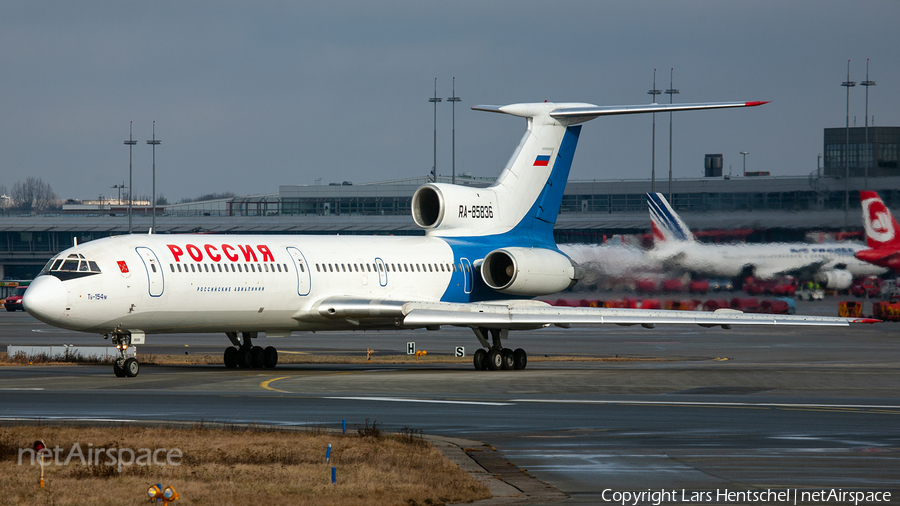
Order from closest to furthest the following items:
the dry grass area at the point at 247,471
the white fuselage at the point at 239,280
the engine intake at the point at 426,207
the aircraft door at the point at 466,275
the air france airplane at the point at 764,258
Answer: the dry grass area at the point at 247,471 → the white fuselage at the point at 239,280 → the aircraft door at the point at 466,275 → the engine intake at the point at 426,207 → the air france airplane at the point at 764,258

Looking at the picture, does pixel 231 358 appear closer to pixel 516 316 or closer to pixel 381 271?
pixel 381 271

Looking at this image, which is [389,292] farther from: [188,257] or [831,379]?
[831,379]

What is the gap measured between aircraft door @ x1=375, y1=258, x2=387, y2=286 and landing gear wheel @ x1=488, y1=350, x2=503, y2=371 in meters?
4.29

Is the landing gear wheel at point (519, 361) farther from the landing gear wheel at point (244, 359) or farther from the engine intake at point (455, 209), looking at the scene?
the landing gear wheel at point (244, 359)

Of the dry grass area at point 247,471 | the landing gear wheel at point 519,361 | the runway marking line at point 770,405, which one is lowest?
the landing gear wheel at point 519,361

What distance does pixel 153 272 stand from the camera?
3105 centimetres

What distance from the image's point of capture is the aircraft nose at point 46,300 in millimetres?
29141

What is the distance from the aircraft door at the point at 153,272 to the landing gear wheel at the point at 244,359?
5.51 metres

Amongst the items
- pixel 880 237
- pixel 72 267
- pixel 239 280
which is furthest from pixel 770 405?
pixel 880 237

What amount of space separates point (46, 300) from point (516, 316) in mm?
13433

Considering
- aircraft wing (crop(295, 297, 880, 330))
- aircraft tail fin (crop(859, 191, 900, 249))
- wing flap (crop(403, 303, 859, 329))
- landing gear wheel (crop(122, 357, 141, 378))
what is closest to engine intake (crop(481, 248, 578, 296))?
aircraft wing (crop(295, 297, 880, 330))

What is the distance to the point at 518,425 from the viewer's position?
774 inches

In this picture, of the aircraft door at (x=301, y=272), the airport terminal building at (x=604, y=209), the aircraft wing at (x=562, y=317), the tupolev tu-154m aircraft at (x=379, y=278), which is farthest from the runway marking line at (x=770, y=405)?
the airport terminal building at (x=604, y=209)

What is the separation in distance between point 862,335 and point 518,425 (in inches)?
1530
